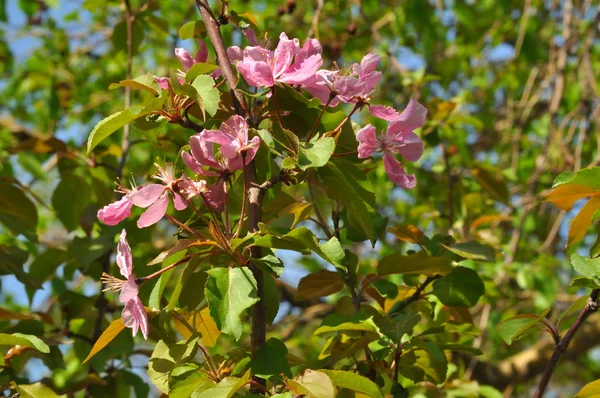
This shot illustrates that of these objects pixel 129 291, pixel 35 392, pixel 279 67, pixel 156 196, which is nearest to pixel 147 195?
pixel 156 196

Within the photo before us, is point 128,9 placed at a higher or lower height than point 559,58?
higher

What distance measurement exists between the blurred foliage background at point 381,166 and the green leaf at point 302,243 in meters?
0.27

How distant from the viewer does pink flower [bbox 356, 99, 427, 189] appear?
0.93 meters

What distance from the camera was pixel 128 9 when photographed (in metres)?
1.83

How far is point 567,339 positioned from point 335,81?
422mm

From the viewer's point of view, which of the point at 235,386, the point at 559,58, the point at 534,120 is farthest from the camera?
the point at 534,120

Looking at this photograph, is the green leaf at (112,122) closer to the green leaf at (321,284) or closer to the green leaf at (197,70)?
the green leaf at (197,70)

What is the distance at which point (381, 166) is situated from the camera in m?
2.14

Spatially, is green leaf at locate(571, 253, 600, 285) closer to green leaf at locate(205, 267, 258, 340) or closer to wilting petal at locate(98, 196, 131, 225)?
green leaf at locate(205, 267, 258, 340)

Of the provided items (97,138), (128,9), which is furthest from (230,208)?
(128,9)

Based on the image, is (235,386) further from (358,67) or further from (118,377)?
(118,377)

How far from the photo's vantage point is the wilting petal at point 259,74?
0.90m

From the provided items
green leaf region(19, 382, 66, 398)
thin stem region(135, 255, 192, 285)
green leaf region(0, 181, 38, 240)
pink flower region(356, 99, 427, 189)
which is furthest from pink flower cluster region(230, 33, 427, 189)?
green leaf region(0, 181, 38, 240)

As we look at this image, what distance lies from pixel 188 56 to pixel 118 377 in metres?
0.70
